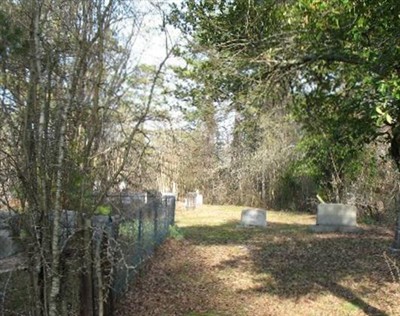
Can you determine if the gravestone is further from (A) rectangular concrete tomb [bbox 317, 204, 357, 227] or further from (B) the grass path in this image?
(B) the grass path

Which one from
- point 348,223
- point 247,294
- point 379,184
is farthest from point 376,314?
point 379,184

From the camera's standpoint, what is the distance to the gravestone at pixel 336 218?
1716cm

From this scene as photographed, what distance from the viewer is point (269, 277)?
989 centimetres

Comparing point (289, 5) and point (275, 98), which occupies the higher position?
point (289, 5)

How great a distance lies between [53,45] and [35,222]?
56.3 inches

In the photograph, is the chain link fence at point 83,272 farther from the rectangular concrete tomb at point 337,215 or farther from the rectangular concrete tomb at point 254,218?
the rectangular concrete tomb at point 254,218

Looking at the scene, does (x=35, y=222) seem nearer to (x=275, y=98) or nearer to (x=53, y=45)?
(x=53, y=45)

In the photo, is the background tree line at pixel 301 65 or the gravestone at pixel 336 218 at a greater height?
the background tree line at pixel 301 65

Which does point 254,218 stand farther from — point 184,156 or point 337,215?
point 184,156

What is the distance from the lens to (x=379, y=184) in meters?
20.4

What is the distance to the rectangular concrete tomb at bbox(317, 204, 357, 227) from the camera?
17172 millimetres

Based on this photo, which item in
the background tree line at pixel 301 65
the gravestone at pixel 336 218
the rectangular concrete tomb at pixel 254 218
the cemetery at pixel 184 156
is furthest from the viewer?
the rectangular concrete tomb at pixel 254 218

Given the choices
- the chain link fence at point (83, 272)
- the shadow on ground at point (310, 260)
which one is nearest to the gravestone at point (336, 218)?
the shadow on ground at point (310, 260)

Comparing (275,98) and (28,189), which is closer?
(28,189)
